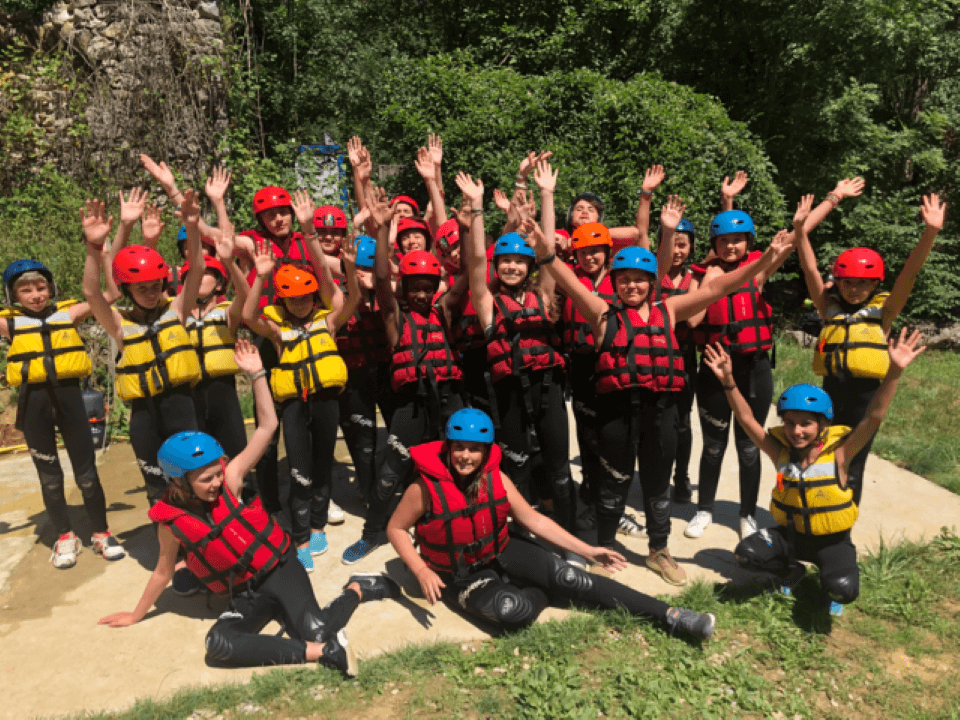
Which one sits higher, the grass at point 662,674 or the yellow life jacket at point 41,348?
the yellow life jacket at point 41,348

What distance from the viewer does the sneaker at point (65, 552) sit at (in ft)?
16.9

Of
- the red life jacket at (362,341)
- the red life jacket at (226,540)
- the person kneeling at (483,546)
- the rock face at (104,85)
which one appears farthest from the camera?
the rock face at (104,85)

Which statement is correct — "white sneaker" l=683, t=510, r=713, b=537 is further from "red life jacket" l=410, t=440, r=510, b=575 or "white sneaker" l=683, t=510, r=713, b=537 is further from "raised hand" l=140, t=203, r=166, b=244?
"raised hand" l=140, t=203, r=166, b=244

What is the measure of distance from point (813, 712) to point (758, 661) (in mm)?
412

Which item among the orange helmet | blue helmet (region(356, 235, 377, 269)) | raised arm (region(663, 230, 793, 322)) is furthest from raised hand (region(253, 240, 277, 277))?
raised arm (region(663, 230, 793, 322))

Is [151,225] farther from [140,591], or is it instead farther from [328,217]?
[140,591]

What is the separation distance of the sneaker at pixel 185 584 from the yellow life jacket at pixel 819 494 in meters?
4.03

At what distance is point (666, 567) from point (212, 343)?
377 cm

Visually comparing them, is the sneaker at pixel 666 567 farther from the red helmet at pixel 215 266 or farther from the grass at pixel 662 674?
the red helmet at pixel 215 266

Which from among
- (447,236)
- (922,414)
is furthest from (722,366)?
(922,414)

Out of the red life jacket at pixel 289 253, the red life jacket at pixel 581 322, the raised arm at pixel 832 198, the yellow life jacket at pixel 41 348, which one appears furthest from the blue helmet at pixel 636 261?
the yellow life jacket at pixel 41 348

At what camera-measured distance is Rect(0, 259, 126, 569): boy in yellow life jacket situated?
4906 mm

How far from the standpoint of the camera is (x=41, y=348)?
16.2ft

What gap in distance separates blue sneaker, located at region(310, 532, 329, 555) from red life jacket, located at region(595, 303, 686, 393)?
2.57m
